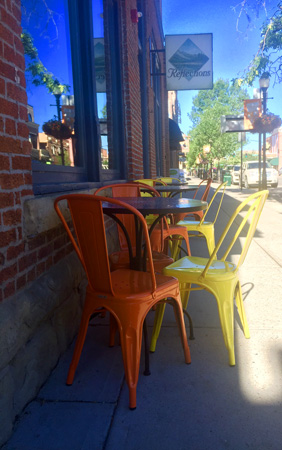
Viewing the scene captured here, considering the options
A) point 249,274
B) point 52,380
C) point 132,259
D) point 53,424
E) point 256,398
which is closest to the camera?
point 53,424

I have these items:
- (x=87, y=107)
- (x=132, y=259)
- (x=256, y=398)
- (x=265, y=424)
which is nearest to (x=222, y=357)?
(x=256, y=398)

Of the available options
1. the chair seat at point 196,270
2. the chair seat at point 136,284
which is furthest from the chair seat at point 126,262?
the chair seat at point 136,284

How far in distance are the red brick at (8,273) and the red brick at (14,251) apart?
0.16ft

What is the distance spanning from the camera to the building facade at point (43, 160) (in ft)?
6.00

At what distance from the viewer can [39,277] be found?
2.26 meters

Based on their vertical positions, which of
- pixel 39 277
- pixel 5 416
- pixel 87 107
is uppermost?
pixel 87 107

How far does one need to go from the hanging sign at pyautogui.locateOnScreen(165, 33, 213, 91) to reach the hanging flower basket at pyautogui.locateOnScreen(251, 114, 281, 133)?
742cm

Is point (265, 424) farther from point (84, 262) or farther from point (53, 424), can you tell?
point (84, 262)

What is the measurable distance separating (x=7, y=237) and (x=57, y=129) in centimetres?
173

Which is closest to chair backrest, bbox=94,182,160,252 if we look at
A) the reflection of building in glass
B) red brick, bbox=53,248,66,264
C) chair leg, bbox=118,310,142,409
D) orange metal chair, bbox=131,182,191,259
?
orange metal chair, bbox=131,182,191,259

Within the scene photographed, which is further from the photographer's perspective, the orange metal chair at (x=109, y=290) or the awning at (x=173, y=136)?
the awning at (x=173, y=136)

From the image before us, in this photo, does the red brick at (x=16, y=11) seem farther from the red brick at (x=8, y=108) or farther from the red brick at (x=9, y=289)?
the red brick at (x=9, y=289)

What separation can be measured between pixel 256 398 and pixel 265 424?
0.69 feet

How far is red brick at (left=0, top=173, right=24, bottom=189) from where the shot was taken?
5.90 feet
